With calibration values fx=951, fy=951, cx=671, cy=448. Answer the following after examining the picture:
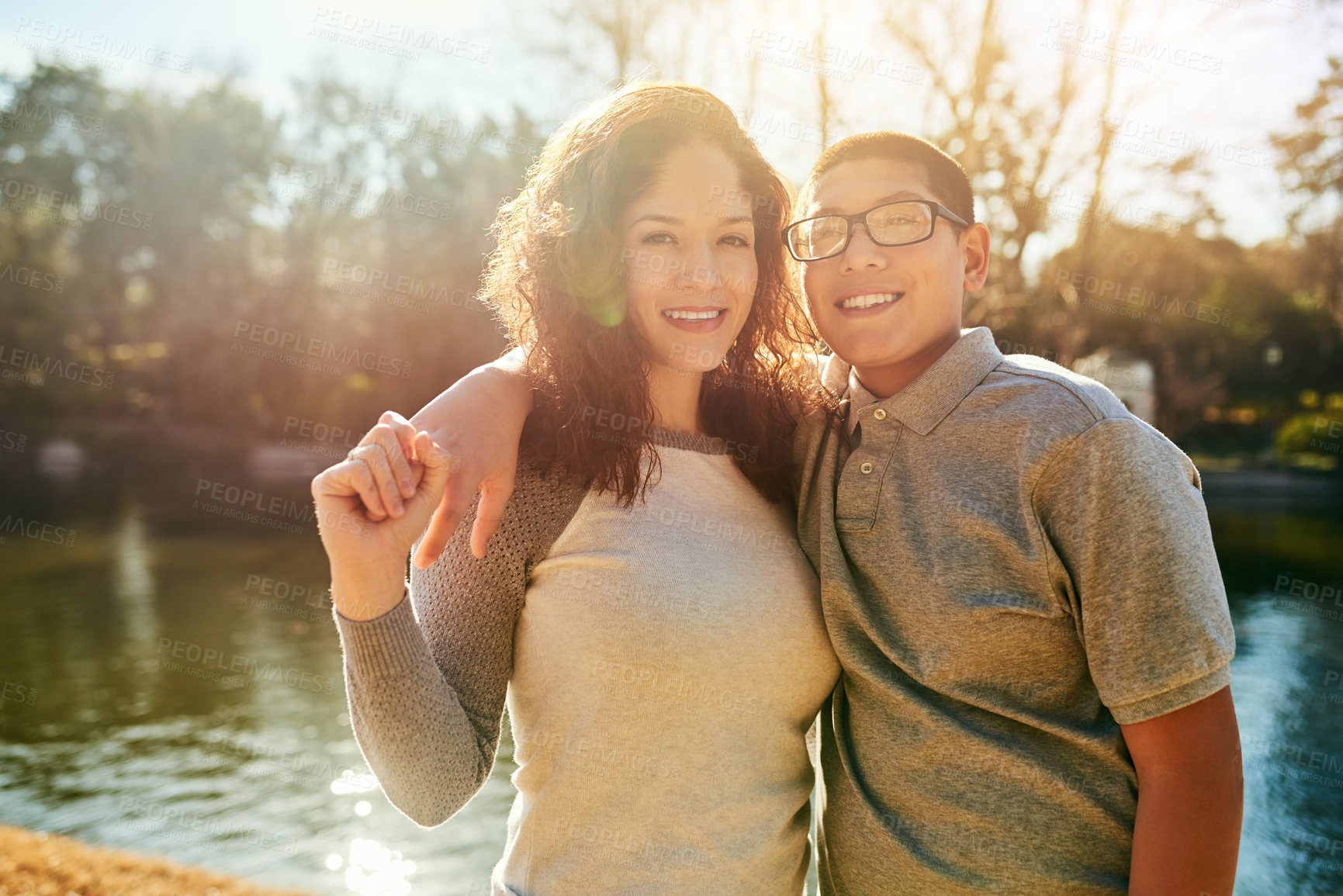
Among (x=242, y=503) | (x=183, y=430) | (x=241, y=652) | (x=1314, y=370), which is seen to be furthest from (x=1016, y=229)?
(x=183, y=430)

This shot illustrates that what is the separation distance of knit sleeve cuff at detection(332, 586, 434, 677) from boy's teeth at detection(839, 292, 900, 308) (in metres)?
1.02

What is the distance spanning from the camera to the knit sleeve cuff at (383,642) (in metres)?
1.51

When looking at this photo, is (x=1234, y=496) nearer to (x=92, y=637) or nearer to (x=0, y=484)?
(x=92, y=637)

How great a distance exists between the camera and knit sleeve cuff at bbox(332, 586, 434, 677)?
1515 millimetres

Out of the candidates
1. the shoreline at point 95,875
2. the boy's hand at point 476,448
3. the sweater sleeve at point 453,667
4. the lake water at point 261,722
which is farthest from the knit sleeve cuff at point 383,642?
the lake water at point 261,722

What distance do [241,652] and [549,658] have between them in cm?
785

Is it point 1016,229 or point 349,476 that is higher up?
point 1016,229

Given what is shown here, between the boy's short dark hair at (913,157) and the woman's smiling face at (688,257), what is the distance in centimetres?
22

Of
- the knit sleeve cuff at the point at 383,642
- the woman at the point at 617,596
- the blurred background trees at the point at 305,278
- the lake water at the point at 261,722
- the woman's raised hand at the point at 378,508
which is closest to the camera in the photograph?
the woman's raised hand at the point at 378,508

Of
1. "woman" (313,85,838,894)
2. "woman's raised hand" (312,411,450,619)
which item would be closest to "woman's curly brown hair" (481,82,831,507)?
"woman" (313,85,838,894)

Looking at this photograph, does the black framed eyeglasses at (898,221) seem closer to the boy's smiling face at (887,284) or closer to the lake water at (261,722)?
the boy's smiling face at (887,284)

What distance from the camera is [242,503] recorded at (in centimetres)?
1625

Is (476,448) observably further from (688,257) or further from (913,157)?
(913,157)

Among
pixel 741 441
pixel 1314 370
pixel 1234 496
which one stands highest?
pixel 741 441
